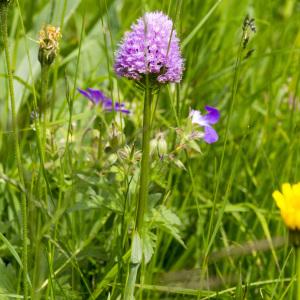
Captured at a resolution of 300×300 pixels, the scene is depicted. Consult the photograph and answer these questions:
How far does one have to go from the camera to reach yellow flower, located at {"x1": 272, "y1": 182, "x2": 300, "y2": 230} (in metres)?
0.79

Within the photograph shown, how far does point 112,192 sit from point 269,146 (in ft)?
2.06

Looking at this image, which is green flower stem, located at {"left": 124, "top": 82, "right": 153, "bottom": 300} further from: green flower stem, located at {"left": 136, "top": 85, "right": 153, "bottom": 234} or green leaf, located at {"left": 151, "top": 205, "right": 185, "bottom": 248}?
green leaf, located at {"left": 151, "top": 205, "right": 185, "bottom": 248}

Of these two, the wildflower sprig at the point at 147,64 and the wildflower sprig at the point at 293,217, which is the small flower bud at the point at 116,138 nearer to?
the wildflower sprig at the point at 147,64

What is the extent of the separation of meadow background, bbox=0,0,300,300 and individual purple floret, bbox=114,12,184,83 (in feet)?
0.11

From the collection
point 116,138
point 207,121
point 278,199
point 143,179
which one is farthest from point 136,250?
point 207,121

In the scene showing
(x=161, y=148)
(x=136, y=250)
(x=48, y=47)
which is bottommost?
(x=136, y=250)

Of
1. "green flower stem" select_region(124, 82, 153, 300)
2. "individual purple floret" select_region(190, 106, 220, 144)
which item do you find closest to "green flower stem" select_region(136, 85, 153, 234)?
"green flower stem" select_region(124, 82, 153, 300)

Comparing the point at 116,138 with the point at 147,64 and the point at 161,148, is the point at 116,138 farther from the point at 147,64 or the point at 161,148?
the point at 147,64

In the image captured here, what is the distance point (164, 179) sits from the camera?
1.33 meters

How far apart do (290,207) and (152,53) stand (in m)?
0.33

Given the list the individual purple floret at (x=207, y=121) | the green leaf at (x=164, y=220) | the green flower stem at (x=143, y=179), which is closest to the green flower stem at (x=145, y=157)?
the green flower stem at (x=143, y=179)

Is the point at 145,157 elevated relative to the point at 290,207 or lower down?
elevated

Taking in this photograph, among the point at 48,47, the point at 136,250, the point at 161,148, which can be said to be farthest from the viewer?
the point at 161,148

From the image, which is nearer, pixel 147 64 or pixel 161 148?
pixel 147 64
